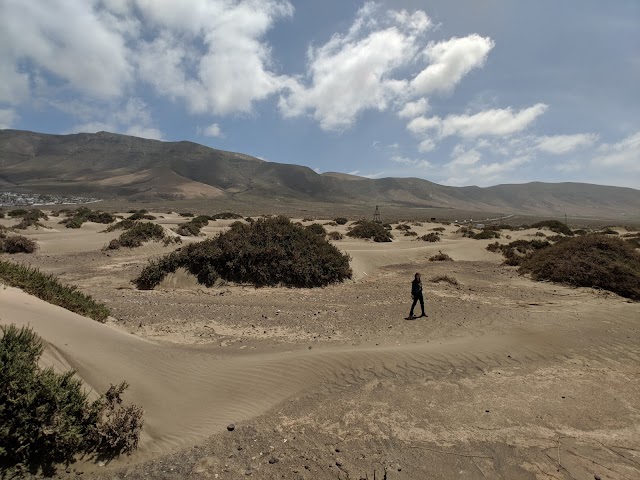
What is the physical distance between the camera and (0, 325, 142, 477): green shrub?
3395 millimetres

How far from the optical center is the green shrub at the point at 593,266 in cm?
1408

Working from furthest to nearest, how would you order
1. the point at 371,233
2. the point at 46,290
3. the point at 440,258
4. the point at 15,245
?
the point at 371,233 < the point at 440,258 < the point at 15,245 < the point at 46,290

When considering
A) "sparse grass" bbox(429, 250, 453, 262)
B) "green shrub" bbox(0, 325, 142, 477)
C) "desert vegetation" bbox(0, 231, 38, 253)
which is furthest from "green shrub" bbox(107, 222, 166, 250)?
"green shrub" bbox(0, 325, 142, 477)

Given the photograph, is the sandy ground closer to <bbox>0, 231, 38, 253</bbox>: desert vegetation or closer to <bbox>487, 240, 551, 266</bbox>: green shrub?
<bbox>0, 231, 38, 253</bbox>: desert vegetation

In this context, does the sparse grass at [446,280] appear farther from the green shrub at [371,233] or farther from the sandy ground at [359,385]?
the green shrub at [371,233]

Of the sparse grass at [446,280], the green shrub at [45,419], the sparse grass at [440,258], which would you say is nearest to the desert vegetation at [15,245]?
the green shrub at [45,419]

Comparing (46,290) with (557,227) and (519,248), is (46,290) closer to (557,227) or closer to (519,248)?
(519,248)

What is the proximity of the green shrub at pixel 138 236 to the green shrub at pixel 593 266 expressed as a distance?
820 inches

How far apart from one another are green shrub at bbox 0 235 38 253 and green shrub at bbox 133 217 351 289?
975cm

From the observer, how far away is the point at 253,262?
1470cm

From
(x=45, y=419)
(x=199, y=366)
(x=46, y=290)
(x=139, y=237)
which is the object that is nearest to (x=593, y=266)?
(x=199, y=366)

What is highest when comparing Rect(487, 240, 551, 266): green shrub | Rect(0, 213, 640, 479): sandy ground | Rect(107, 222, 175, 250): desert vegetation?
Rect(107, 222, 175, 250): desert vegetation

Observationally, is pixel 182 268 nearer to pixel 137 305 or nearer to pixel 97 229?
pixel 137 305

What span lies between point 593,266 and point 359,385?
13.9m
